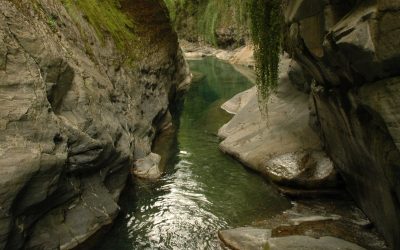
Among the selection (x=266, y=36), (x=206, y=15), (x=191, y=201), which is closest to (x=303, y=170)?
(x=191, y=201)

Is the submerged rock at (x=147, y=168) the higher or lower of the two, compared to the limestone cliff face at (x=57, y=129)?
lower

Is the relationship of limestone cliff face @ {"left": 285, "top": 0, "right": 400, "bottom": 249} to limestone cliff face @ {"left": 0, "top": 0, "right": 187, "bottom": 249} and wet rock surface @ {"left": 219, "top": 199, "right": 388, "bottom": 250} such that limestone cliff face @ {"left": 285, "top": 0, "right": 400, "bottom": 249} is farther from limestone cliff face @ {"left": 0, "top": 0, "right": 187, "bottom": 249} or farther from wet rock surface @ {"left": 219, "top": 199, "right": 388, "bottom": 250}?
limestone cliff face @ {"left": 0, "top": 0, "right": 187, "bottom": 249}

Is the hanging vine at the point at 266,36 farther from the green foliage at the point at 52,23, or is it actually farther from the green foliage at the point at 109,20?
the green foliage at the point at 109,20

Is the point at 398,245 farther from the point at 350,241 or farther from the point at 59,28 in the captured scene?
the point at 59,28

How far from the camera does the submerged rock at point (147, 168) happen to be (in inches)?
511

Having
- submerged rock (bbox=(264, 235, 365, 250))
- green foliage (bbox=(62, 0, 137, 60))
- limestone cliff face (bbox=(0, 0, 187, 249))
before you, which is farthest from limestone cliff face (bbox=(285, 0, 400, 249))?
green foliage (bbox=(62, 0, 137, 60))

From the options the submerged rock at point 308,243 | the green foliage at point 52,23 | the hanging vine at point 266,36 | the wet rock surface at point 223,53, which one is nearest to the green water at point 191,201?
the submerged rock at point 308,243

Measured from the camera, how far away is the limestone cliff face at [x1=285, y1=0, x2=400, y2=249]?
6.05 metres

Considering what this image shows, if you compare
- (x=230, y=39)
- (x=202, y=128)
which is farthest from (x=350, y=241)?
(x=230, y=39)

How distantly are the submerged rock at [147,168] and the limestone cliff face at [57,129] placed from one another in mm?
376

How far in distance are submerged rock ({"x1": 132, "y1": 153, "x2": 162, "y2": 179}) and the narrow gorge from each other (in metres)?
0.04

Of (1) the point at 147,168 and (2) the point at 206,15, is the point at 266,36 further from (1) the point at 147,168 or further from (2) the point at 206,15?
(2) the point at 206,15

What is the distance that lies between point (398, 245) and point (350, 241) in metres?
1.39

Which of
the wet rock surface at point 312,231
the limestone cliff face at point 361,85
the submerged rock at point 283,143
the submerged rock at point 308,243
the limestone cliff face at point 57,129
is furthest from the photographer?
the submerged rock at point 283,143
